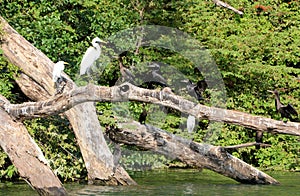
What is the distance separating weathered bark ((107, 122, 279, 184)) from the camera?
12.6 metres

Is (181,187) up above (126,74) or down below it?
below

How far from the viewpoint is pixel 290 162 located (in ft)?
55.2

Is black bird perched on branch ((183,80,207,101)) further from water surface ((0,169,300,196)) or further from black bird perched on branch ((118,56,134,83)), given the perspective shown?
water surface ((0,169,300,196))

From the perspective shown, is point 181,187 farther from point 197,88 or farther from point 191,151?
point 197,88

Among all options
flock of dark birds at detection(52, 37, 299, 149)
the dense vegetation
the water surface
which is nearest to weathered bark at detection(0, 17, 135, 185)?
the water surface

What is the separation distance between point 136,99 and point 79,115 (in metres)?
3.16

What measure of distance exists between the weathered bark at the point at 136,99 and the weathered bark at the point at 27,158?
24 centimetres

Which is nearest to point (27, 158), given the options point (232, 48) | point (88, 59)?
point (88, 59)

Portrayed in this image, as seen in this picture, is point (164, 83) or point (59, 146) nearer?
point (59, 146)

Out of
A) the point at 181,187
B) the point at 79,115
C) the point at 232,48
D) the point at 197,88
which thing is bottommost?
the point at 181,187

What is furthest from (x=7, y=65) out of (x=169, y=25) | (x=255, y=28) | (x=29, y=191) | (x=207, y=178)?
(x=255, y=28)

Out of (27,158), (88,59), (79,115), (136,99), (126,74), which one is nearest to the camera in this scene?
(136,99)

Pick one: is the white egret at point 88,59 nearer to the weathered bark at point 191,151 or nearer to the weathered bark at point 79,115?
the weathered bark at point 79,115

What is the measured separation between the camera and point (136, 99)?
9.33 metres
